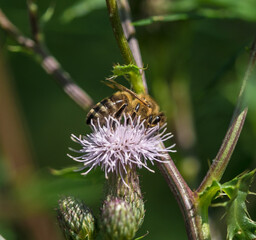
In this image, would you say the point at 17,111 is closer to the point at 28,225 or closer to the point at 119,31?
the point at 28,225

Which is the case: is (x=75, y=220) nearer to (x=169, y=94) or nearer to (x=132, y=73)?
(x=132, y=73)

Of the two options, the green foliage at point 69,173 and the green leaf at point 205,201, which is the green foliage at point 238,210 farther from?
the green foliage at point 69,173

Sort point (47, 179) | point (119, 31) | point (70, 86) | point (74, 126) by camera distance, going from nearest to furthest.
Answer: point (119, 31), point (70, 86), point (47, 179), point (74, 126)

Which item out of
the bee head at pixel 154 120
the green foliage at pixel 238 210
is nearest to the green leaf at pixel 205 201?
the green foliage at pixel 238 210

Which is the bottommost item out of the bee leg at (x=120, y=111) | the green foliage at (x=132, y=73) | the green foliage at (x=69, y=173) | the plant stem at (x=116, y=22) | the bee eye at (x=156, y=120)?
the green foliage at (x=69, y=173)

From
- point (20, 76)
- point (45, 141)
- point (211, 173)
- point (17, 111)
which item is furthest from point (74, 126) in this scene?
point (211, 173)

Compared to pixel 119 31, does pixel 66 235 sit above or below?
below
